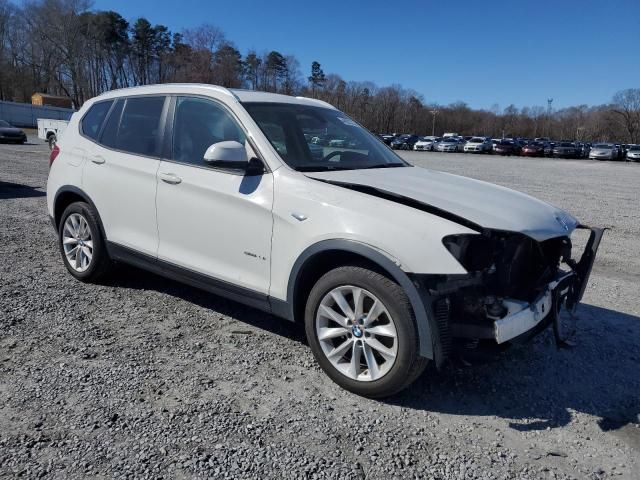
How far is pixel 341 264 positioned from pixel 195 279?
4.26ft

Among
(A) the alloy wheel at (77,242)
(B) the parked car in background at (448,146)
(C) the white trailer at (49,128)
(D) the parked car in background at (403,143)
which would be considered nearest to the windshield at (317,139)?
(A) the alloy wheel at (77,242)

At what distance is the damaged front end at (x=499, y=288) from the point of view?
2844 millimetres

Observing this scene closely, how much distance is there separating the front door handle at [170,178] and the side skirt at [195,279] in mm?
653

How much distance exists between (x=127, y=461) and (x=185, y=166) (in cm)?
220

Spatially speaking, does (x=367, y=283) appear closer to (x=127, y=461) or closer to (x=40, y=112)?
(x=127, y=461)

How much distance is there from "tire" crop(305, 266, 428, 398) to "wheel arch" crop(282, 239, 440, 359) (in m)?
0.06

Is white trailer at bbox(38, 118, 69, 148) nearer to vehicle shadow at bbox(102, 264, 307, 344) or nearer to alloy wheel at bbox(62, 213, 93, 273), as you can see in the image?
alloy wheel at bbox(62, 213, 93, 273)

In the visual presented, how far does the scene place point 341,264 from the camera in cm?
327

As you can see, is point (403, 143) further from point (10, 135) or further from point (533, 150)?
point (10, 135)

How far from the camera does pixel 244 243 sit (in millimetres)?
3574

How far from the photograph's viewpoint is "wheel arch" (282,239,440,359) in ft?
9.29

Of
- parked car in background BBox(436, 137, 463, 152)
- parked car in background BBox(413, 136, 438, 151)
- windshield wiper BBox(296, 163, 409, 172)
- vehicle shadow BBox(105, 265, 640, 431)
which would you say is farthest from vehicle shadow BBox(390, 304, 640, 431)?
parked car in background BBox(413, 136, 438, 151)

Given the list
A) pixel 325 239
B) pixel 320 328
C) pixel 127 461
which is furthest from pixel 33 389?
pixel 325 239

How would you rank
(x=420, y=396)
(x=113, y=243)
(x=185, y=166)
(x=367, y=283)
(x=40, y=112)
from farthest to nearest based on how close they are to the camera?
(x=40, y=112), (x=113, y=243), (x=185, y=166), (x=420, y=396), (x=367, y=283)
